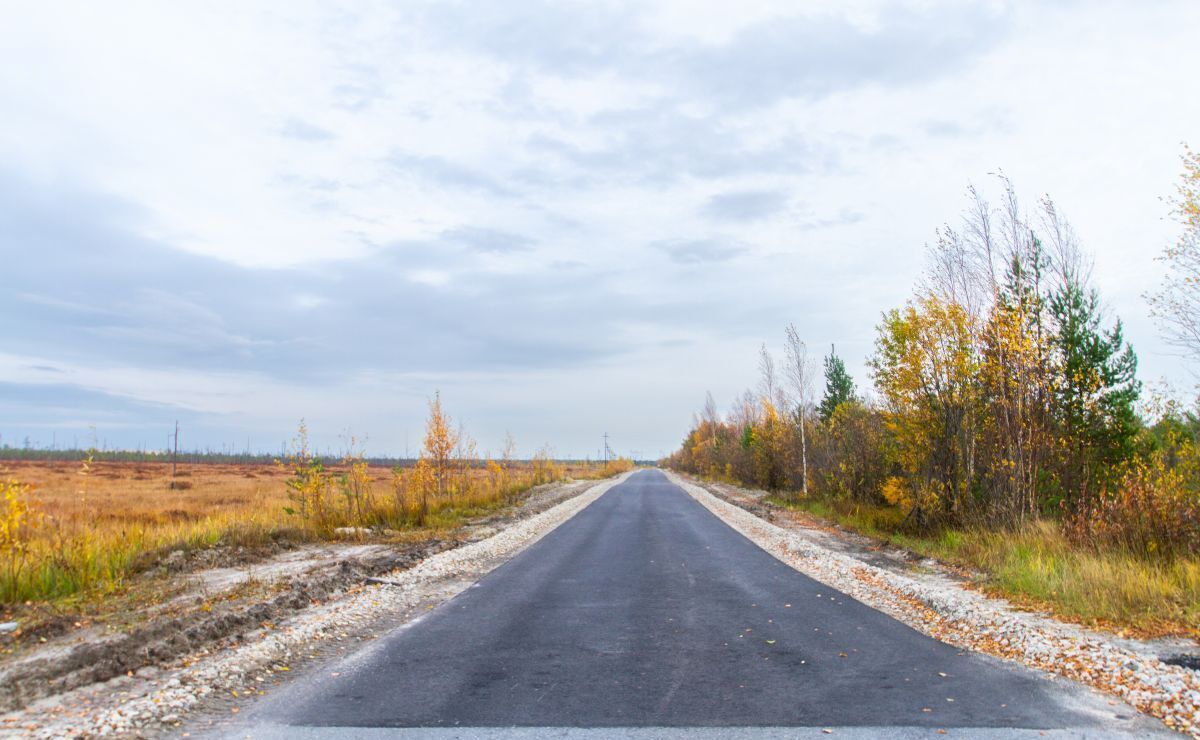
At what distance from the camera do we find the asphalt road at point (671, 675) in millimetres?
5152

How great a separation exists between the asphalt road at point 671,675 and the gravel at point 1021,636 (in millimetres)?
314

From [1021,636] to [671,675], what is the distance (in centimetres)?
393

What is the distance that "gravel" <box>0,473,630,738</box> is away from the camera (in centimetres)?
513

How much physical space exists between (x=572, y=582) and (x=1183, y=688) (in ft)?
24.5

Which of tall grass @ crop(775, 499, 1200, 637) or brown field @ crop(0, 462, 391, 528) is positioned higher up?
tall grass @ crop(775, 499, 1200, 637)

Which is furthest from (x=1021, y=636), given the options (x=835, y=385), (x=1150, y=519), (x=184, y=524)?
(x=835, y=385)

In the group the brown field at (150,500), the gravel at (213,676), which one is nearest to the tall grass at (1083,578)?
the gravel at (213,676)

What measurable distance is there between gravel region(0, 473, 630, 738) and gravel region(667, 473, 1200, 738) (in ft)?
20.2

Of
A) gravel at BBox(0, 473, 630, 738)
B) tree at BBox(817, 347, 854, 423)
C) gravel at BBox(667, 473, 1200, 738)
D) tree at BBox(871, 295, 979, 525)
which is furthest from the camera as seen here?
tree at BBox(817, 347, 854, 423)

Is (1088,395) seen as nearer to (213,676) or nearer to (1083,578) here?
(1083,578)

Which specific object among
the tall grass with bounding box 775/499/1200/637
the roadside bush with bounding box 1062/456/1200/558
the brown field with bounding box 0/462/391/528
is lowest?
the brown field with bounding box 0/462/391/528

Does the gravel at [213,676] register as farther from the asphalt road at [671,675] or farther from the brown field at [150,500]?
the brown field at [150,500]

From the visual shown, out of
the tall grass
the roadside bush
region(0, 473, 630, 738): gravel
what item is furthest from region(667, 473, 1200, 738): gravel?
region(0, 473, 630, 738): gravel

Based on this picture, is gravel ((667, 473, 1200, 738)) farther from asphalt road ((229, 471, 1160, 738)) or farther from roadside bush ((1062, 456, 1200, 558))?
roadside bush ((1062, 456, 1200, 558))
